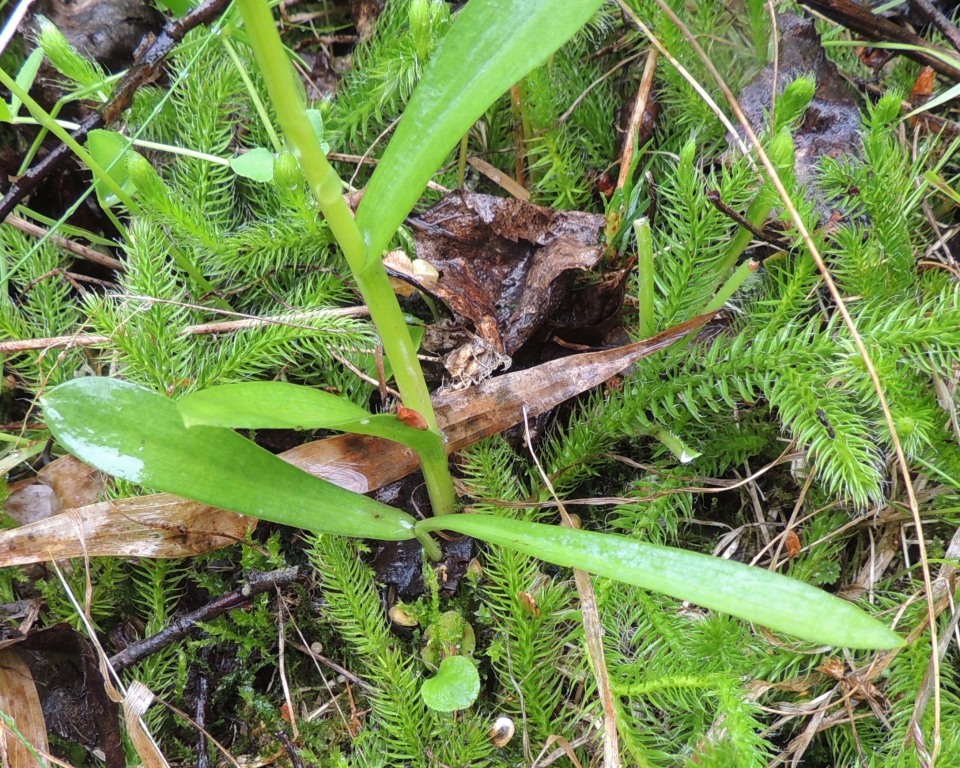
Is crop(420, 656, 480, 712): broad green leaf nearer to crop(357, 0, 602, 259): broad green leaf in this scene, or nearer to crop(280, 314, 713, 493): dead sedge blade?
crop(280, 314, 713, 493): dead sedge blade

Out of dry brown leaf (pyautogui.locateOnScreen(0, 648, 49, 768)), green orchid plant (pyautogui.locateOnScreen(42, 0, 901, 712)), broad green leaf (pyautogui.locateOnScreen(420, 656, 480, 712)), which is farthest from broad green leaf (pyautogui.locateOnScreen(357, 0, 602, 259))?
dry brown leaf (pyautogui.locateOnScreen(0, 648, 49, 768))

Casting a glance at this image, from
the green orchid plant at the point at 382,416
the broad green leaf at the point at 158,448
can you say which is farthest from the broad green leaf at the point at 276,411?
the broad green leaf at the point at 158,448

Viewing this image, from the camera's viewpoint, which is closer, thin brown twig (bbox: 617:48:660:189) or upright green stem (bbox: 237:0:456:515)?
upright green stem (bbox: 237:0:456:515)

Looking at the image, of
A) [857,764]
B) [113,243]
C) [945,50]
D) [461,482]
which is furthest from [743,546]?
[113,243]

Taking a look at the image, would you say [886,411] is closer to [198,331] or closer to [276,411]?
[276,411]

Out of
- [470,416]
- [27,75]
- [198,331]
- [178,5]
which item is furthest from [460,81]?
[27,75]

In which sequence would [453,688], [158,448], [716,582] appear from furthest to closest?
[453,688]
[158,448]
[716,582]

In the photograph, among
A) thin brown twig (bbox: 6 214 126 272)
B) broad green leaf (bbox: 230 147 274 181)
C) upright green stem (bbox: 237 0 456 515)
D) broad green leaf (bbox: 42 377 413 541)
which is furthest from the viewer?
thin brown twig (bbox: 6 214 126 272)

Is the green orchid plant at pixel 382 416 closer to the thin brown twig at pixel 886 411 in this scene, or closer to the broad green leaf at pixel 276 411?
the broad green leaf at pixel 276 411
